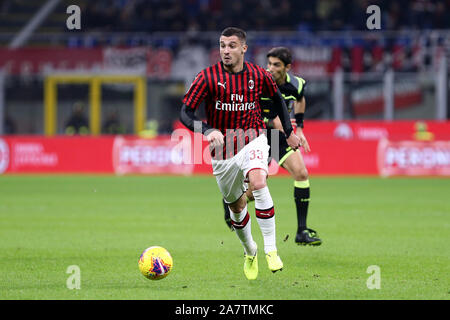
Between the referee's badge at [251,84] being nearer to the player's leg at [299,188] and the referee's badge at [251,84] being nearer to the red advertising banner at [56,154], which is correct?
the player's leg at [299,188]

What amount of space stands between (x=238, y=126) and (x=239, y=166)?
14.6 inches

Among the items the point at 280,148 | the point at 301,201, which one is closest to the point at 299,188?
the point at 301,201

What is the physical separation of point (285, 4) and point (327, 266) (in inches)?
837

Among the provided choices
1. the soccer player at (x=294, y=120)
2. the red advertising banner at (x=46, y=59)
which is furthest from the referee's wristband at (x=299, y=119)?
the red advertising banner at (x=46, y=59)

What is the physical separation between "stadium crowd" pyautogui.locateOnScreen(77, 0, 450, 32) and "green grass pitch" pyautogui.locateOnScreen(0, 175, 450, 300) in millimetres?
10503

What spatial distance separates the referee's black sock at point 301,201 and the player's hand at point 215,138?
2.73 metres

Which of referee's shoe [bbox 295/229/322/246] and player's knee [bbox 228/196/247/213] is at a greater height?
player's knee [bbox 228/196/247/213]

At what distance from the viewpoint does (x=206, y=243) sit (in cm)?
935

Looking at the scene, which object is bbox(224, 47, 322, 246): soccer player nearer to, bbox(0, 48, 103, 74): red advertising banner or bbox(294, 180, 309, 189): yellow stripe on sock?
bbox(294, 180, 309, 189): yellow stripe on sock

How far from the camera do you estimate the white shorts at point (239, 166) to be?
7059 millimetres

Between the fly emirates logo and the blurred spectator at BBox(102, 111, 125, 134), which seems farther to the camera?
the blurred spectator at BBox(102, 111, 125, 134)

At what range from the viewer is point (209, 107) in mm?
7215

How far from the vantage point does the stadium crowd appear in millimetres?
26595
